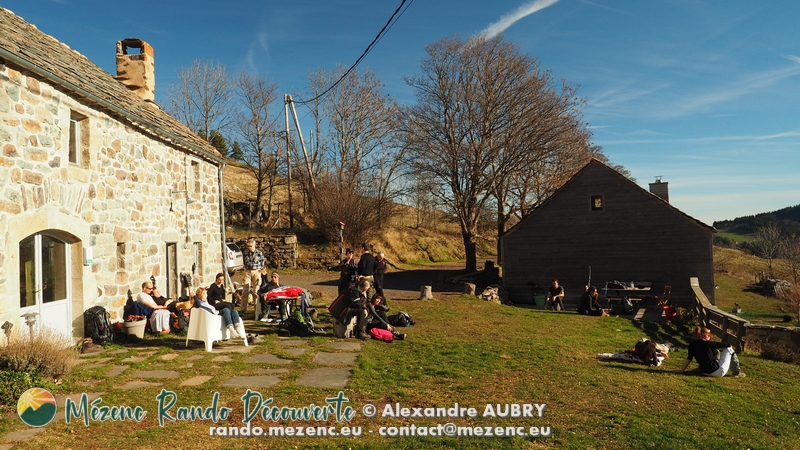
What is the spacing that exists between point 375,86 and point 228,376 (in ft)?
100.0

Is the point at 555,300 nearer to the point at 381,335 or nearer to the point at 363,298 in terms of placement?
the point at 381,335

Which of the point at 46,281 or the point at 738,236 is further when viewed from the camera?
the point at 738,236

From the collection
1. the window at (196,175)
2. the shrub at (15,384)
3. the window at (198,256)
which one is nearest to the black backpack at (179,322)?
the window at (198,256)

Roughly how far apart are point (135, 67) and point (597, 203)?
19.6 metres

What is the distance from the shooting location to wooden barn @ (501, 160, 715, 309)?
22.7 m

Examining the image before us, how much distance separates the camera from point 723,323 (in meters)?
14.4

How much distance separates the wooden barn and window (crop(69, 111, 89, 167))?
63.2 feet

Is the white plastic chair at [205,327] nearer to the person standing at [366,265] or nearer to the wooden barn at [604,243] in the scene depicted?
the person standing at [366,265]

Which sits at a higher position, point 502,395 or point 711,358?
point 502,395

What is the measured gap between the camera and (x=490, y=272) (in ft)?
91.2

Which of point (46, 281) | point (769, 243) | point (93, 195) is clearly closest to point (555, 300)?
point (93, 195)

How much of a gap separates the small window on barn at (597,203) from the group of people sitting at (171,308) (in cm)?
1849

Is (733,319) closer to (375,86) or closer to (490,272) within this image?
(490,272)

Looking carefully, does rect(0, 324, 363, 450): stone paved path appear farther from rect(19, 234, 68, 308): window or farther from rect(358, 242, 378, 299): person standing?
rect(358, 242, 378, 299): person standing
